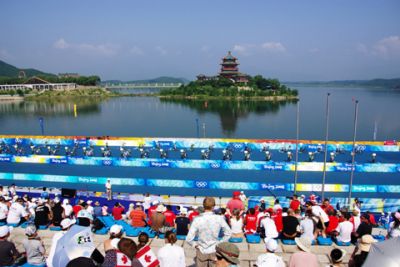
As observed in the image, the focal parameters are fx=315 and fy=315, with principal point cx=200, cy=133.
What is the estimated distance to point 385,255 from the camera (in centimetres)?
416

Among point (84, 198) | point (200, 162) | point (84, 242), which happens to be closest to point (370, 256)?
point (84, 242)

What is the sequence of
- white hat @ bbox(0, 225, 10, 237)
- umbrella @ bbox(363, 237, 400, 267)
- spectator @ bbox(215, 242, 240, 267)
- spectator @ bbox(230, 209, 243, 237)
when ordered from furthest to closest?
spectator @ bbox(230, 209, 243, 237), white hat @ bbox(0, 225, 10, 237), umbrella @ bbox(363, 237, 400, 267), spectator @ bbox(215, 242, 240, 267)

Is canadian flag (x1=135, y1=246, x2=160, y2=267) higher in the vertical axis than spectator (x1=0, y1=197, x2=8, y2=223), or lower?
higher

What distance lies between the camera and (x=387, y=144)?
2033 centimetres

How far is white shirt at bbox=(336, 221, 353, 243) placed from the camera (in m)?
7.31

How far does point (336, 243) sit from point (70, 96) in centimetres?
12361

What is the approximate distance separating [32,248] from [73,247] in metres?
1.90

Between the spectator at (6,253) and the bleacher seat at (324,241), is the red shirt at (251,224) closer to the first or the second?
the bleacher seat at (324,241)

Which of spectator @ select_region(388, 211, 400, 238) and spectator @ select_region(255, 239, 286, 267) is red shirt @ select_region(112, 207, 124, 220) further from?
spectator @ select_region(388, 211, 400, 238)

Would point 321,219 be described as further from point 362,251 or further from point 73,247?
point 73,247

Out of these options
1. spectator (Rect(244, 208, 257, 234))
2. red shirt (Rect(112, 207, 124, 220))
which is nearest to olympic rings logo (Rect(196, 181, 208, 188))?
red shirt (Rect(112, 207, 124, 220))

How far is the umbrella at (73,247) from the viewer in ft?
14.3

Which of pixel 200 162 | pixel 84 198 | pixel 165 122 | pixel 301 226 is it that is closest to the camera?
pixel 301 226

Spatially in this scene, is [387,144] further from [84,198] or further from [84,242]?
[84,242]
